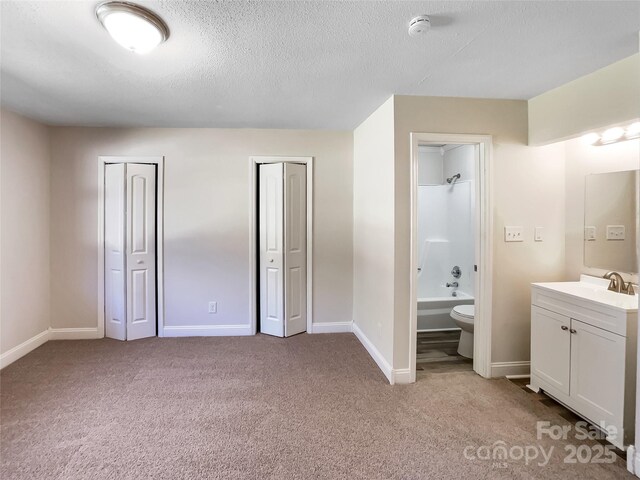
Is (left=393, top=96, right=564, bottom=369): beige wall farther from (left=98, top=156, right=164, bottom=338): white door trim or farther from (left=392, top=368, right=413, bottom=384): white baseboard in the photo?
(left=98, top=156, right=164, bottom=338): white door trim

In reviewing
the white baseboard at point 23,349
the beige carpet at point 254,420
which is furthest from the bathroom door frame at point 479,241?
the white baseboard at point 23,349

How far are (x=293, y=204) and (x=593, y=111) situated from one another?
9.15 feet

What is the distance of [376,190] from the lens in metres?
3.24

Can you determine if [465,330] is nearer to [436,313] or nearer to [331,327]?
[436,313]

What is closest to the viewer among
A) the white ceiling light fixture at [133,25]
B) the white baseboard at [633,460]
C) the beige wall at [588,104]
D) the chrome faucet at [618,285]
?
the white ceiling light fixture at [133,25]

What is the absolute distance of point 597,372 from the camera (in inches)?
83.3

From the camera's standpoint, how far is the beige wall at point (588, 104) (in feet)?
6.95

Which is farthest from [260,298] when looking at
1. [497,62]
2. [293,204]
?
[497,62]

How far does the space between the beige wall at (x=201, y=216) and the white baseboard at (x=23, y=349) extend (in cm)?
19

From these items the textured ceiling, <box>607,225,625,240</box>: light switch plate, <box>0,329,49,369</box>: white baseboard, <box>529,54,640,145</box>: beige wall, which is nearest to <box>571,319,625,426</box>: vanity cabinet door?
<box>607,225,625,240</box>: light switch plate

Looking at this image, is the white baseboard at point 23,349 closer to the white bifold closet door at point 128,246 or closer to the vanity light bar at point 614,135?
the white bifold closet door at point 128,246

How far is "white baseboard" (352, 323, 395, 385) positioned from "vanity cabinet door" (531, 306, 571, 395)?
1126mm

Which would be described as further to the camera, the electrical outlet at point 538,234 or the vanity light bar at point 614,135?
the electrical outlet at point 538,234

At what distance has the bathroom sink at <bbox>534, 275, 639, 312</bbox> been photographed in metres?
2.05
